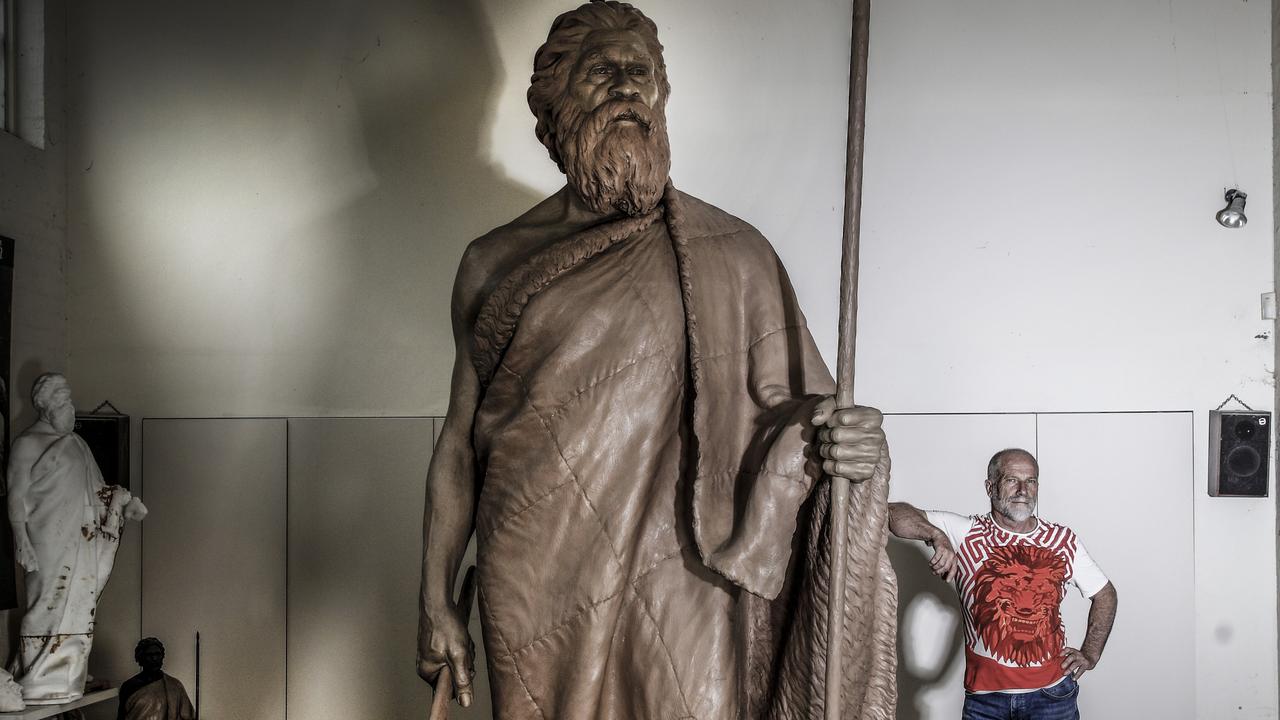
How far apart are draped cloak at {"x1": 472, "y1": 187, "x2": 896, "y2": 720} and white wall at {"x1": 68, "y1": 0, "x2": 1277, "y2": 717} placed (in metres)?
1.64

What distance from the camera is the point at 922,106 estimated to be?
3.92 metres

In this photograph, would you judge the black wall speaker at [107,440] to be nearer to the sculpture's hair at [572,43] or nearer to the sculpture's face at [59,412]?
the sculpture's face at [59,412]

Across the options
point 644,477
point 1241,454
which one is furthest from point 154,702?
point 1241,454

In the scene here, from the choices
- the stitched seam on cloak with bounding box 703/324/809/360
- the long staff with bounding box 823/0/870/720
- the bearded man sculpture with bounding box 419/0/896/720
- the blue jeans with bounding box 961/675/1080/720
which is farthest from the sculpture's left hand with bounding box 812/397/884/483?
the blue jeans with bounding box 961/675/1080/720

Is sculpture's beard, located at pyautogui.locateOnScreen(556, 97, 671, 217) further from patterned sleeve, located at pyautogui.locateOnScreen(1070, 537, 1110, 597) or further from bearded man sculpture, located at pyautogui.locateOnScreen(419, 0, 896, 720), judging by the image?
patterned sleeve, located at pyautogui.locateOnScreen(1070, 537, 1110, 597)

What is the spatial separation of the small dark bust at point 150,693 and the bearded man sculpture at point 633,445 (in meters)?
1.68

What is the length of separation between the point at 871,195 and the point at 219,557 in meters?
3.03

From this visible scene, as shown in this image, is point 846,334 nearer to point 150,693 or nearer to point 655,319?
point 655,319

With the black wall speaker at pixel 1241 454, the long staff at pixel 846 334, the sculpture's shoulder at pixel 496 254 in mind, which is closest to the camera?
the long staff at pixel 846 334

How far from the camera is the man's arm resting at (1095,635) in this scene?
3.47 meters

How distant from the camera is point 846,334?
6.58 feet

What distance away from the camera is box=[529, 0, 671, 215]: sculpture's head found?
239 cm

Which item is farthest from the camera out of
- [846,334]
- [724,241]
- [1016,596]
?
[1016,596]

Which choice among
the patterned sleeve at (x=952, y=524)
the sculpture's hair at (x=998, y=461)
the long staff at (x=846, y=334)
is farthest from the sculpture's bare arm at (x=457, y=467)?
the sculpture's hair at (x=998, y=461)
